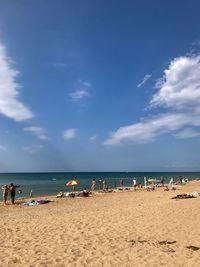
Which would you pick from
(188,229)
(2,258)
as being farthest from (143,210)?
(2,258)

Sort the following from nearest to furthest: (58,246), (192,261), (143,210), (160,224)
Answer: (192,261), (58,246), (160,224), (143,210)

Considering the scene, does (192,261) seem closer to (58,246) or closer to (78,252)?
(78,252)

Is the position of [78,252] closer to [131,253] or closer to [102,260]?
[102,260]

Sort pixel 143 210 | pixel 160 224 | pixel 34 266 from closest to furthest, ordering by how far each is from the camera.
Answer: pixel 34 266
pixel 160 224
pixel 143 210

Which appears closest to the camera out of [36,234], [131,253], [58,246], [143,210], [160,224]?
[131,253]

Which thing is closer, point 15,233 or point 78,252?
point 78,252

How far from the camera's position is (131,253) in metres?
9.84

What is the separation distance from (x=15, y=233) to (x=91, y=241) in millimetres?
3415

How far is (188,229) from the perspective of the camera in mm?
13234

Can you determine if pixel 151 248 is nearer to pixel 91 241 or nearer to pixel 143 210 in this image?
pixel 91 241

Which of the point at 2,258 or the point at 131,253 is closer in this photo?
the point at 2,258

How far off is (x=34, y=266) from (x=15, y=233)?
458 cm

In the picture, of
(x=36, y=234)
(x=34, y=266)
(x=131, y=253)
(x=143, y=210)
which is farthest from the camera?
(x=143, y=210)

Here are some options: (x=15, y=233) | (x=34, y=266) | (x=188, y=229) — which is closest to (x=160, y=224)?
(x=188, y=229)
